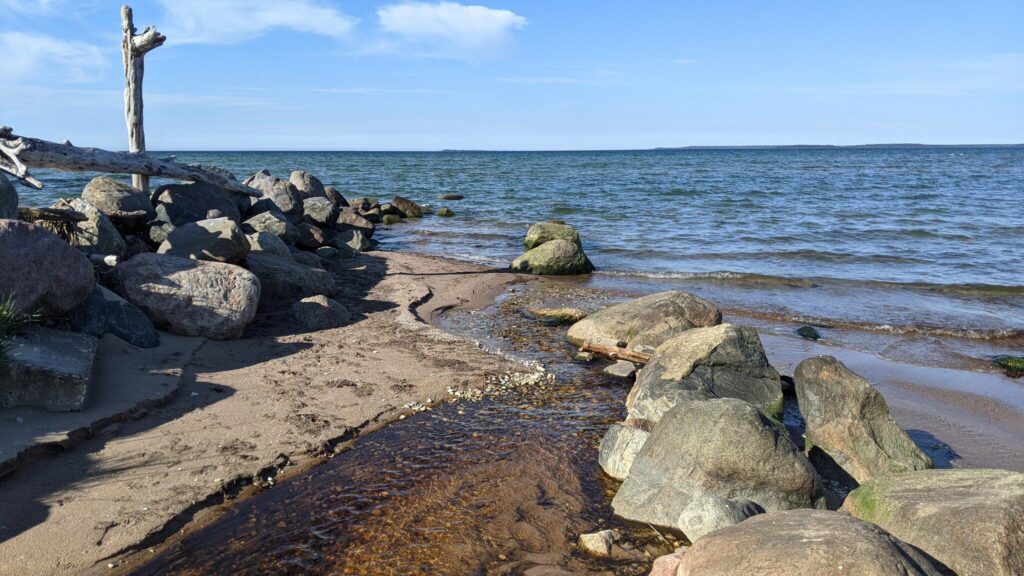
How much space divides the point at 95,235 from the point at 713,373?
28.9 ft

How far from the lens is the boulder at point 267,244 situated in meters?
12.6

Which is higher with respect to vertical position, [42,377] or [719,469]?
[42,377]

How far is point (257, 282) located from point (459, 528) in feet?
18.5

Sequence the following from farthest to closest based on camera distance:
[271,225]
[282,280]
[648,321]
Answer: [271,225], [282,280], [648,321]

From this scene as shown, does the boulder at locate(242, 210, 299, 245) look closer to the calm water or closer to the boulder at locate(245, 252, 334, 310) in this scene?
the boulder at locate(245, 252, 334, 310)

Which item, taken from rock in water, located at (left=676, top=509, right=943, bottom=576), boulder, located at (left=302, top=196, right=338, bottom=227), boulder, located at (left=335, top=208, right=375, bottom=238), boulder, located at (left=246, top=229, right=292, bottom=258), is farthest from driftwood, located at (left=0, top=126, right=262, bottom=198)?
rock in water, located at (left=676, top=509, right=943, bottom=576)

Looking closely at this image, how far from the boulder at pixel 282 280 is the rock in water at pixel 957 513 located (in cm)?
875

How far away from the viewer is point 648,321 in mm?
9727

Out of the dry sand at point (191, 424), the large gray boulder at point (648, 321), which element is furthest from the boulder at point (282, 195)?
the large gray boulder at point (648, 321)

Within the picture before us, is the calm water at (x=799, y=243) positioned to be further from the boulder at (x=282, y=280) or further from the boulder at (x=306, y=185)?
the boulder at (x=282, y=280)

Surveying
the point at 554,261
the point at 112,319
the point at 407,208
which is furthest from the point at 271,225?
the point at 407,208

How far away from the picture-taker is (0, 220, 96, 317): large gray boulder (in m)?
7.08

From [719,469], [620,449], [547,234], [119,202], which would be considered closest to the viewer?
[719,469]

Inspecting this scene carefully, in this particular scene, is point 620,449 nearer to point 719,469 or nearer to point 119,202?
point 719,469
